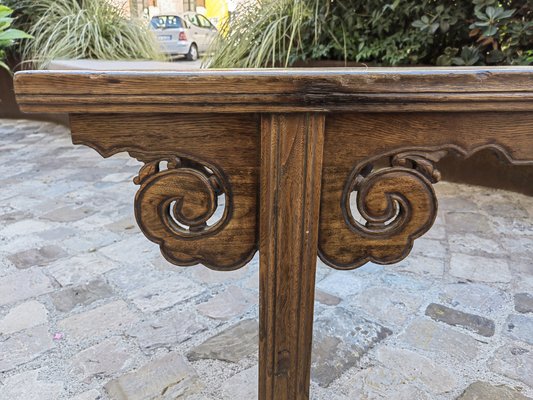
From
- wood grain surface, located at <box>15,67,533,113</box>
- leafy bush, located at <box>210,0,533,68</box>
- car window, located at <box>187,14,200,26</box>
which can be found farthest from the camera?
car window, located at <box>187,14,200,26</box>

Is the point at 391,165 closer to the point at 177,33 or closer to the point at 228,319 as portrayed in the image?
the point at 228,319

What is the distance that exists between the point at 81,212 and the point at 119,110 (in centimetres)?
193

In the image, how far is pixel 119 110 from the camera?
1.76ft

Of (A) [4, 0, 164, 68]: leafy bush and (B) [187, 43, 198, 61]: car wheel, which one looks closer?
(A) [4, 0, 164, 68]: leafy bush

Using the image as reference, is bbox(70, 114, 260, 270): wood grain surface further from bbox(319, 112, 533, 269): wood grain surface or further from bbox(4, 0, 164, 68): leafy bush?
bbox(4, 0, 164, 68): leafy bush

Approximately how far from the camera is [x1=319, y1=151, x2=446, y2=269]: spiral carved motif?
62cm

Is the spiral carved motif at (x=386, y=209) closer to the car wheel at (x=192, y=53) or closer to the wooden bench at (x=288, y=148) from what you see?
the wooden bench at (x=288, y=148)

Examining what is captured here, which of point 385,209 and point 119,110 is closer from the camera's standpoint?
point 119,110

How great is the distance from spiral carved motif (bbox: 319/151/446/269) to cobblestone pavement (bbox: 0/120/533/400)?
2.02 feet

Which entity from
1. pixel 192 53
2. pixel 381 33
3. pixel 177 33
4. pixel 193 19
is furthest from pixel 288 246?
pixel 193 19

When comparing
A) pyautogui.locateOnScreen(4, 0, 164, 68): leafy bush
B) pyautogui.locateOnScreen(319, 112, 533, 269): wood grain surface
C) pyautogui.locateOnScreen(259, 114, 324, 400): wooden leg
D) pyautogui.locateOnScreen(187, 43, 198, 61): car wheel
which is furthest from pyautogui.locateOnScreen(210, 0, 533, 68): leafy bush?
pyautogui.locateOnScreen(187, 43, 198, 61): car wheel

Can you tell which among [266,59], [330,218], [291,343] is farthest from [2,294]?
[266,59]

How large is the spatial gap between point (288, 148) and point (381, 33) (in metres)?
2.62

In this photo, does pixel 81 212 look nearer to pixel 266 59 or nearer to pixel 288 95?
pixel 266 59
